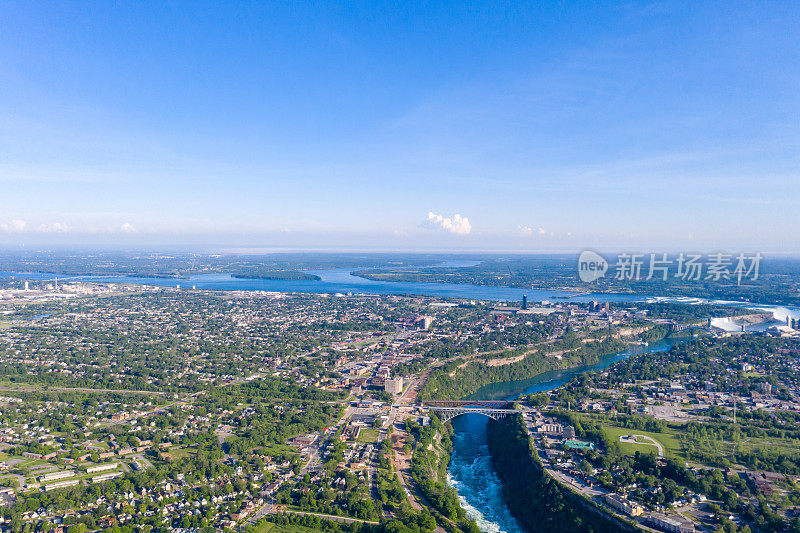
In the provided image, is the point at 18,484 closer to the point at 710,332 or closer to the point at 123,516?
the point at 123,516

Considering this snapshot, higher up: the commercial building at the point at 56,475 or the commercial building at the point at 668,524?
the commercial building at the point at 668,524

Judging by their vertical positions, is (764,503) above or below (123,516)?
above

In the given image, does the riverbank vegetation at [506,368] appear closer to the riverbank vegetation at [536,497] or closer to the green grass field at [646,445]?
the riverbank vegetation at [536,497]

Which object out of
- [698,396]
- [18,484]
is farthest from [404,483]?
[698,396]

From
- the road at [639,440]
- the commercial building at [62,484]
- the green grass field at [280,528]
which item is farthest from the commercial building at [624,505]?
the commercial building at [62,484]

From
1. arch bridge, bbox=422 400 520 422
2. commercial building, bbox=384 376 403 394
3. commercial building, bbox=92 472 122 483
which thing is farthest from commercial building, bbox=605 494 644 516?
commercial building, bbox=92 472 122 483

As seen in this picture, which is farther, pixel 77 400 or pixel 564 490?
pixel 77 400

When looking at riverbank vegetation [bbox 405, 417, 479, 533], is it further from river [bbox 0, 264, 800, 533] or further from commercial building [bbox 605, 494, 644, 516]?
commercial building [bbox 605, 494, 644, 516]
